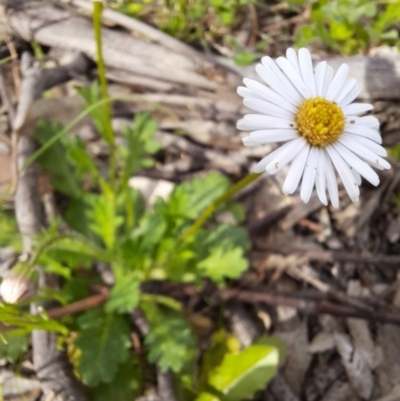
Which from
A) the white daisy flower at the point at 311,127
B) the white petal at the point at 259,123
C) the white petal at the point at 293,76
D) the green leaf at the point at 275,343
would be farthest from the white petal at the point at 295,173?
the green leaf at the point at 275,343

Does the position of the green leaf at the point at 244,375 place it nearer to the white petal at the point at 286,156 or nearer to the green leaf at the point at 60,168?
the white petal at the point at 286,156

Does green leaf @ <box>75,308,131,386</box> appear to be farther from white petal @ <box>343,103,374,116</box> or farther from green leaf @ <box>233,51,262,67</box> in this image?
green leaf @ <box>233,51,262,67</box>

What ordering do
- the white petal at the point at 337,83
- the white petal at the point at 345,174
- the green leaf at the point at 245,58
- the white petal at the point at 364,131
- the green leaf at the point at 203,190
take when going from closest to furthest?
the white petal at the point at 345,174, the white petal at the point at 364,131, the white petal at the point at 337,83, the green leaf at the point at 203,190, the green leaf at the point at 245,58

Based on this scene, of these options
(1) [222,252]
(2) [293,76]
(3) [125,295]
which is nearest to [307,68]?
(2) [293,76]

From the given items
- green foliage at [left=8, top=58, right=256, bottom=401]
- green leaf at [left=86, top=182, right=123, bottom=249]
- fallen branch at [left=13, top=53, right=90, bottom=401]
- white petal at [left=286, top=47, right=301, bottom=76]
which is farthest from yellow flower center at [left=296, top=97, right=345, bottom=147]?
fallen branch at [left=13, top=53, right=90, bottom=401]

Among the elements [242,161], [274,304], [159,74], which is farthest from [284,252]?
[159,74]

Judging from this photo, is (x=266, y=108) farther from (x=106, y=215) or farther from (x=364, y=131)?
(x=106, y=215)
